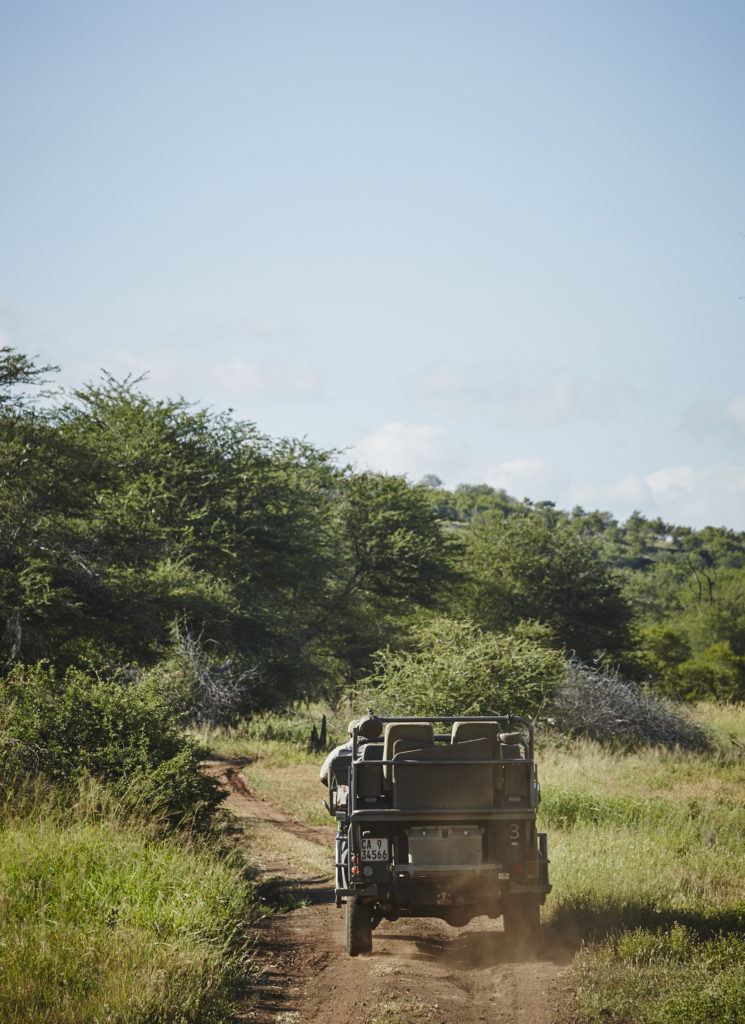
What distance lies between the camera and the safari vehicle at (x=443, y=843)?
768cm

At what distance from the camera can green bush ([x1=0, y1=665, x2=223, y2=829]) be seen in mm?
10211

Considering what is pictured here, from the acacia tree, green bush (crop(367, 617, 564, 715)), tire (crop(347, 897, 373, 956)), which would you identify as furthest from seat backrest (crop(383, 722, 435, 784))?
the acacia tree

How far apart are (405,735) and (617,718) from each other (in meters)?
16.4

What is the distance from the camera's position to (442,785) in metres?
7.95

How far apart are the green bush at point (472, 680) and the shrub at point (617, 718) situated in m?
1.59

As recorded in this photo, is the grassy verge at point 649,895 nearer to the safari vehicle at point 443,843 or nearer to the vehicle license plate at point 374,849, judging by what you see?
the safari vehicle at point 443,843

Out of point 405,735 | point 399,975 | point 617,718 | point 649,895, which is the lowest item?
point 399,975

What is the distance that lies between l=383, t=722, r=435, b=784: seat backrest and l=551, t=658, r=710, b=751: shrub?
1477 cm

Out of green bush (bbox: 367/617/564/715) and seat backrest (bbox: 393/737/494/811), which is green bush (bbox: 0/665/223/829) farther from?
green bush (bbox: 367/617/564/715)

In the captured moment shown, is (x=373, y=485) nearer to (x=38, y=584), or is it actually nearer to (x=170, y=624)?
(x=170, y=624)

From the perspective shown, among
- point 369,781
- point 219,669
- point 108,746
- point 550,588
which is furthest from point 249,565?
point 369,781

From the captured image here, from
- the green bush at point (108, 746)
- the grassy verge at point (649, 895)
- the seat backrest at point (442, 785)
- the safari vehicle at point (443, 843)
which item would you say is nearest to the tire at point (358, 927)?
the safari vehicle at point (443, 843)

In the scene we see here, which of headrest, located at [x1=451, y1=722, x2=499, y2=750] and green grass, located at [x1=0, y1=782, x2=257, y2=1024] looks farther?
headrest, located at [x1=451, y1=722, x2=499, y2=750]

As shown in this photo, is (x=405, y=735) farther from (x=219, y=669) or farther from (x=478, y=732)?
(x=219, y=669)
